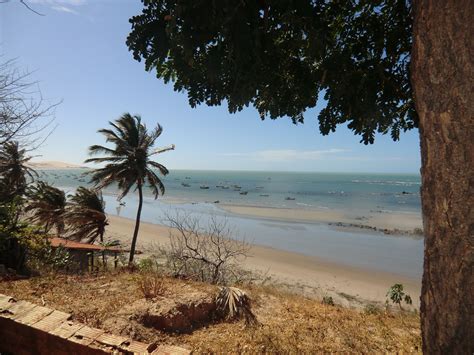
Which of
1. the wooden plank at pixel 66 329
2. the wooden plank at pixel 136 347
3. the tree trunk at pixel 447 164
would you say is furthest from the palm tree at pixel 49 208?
the tree trunk at pixel 447 164

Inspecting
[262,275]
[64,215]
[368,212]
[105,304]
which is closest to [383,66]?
[105,304]

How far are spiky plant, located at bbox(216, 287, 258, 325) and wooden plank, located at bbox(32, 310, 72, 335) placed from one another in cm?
231

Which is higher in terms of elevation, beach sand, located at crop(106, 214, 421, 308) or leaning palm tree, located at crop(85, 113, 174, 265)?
leaning palm tree, located at crop(85, 113, 174, 265)

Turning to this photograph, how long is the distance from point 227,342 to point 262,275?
11.6m

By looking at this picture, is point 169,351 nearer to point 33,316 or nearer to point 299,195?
point 33,316

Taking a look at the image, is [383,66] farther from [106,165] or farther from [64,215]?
[64,215]

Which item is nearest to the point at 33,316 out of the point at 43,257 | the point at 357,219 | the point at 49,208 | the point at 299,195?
the point at 43,257

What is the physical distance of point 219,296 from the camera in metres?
4.67

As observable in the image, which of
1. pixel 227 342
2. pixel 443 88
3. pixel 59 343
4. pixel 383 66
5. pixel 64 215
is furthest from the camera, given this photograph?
pixel 64 215

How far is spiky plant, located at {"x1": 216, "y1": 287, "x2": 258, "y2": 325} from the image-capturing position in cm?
448

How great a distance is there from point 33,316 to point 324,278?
1382 centimetres

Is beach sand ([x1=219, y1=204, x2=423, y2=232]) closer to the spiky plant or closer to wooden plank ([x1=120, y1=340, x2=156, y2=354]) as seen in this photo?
the spiky plant

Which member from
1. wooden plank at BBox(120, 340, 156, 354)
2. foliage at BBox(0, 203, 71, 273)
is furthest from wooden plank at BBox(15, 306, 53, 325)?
foliage at BBox(0, 203, 71, 273)

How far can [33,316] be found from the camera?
2797 millimetres
